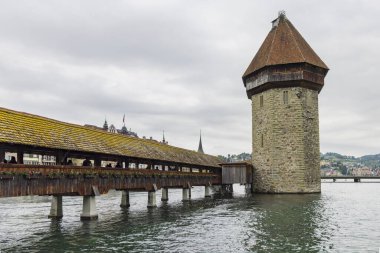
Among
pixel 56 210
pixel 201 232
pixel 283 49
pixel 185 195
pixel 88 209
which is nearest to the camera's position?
pixel 201 232

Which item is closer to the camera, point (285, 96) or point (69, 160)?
point (69, 160)

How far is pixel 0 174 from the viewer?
1351 cm

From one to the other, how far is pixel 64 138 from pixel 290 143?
77.0 feet

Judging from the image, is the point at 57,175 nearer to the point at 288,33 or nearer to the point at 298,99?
the point at 298,99

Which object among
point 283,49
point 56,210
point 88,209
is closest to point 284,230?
point 88,209

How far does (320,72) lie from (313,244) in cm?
2769

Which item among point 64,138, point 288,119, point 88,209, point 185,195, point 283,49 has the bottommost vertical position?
point 185,195

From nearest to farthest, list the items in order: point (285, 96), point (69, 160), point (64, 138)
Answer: point (64, 138), point (69, 160), point (285, 96)

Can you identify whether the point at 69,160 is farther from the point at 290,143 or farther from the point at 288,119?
the point at 288,119

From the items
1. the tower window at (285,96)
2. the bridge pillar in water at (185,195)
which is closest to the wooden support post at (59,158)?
the bridge pillar in water at (185,195)

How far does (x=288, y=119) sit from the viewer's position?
3603 cm

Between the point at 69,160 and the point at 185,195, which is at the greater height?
the point at 69,160

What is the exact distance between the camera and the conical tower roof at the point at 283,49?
119ft

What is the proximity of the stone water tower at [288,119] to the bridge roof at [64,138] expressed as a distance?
1294 cm
